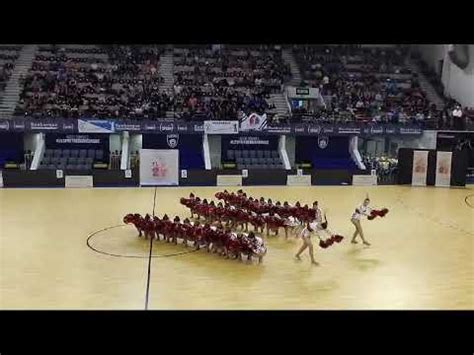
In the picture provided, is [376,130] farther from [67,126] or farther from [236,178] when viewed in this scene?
[67,126]

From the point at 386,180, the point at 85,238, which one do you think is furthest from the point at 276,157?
the point at 85,238

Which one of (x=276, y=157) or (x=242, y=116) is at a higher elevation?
(x=242, y=116)

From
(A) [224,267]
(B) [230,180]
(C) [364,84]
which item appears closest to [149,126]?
(B) [230,180]

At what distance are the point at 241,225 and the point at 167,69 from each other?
17443mm

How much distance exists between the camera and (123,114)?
26.8 m

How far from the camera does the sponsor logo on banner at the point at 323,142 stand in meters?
26.8

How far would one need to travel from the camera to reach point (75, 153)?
25.6 metres

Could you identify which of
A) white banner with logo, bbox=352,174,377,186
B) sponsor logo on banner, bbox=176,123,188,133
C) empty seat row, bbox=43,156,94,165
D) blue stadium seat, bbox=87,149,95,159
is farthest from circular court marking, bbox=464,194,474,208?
blue stadium seat, bbox=87,149,95,159

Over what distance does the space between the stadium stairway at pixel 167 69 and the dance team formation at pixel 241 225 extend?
535 inches

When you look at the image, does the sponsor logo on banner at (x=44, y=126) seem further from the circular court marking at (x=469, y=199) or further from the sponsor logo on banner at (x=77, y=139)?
the circular court marking at (x=469, y=199)

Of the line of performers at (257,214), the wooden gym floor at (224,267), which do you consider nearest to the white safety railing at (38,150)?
the wooden gym floor at (224,267)
